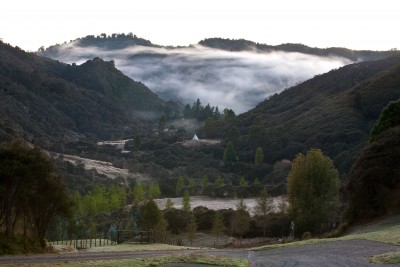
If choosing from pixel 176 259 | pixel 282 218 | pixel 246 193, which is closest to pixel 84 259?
pixel 176 259

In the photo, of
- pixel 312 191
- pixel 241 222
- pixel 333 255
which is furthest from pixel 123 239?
pixel 333 255

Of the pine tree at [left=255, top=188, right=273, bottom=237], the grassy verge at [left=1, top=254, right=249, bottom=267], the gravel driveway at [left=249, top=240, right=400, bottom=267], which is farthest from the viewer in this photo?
the pine tree at [left=255, top=188, right=273, bottom=237]

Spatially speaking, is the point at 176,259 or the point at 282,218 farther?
the point at 282,218

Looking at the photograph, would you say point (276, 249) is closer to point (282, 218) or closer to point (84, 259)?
point (84, 259)

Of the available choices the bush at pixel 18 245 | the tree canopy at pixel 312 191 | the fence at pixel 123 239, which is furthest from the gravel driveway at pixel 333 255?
the tree canopy at pixel 312 191

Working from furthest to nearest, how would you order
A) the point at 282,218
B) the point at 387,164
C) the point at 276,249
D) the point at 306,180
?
the point at 282,218
the point at 306,180
the point at 387,164
the point at 276,249

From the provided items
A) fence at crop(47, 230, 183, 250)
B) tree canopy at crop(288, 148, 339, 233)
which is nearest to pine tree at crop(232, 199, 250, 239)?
fence at crop(47, 230, 183, 250)

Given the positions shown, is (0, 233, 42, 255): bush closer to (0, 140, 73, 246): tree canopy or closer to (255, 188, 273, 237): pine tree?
(0, 140, 73, 246): tree canopy

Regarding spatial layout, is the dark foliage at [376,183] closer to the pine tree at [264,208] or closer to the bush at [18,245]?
the bush at [18,245]

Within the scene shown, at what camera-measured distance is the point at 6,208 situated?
128 feet

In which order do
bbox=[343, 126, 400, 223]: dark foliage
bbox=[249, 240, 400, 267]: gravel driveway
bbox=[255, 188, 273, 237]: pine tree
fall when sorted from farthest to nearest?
bbox=[255, 188, 273, 237]: pine tree
bbox=[343, 126, 400, 223]: dark foliage
bbox=[249, 240, 400, 267]: gravel driveway

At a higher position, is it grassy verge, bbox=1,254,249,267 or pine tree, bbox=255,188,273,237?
pine tree, bbox=255,188,273,237

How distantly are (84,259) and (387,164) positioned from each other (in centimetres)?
3881

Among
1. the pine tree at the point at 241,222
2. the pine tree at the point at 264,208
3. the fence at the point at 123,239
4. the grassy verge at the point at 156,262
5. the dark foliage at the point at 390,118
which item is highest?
the dark foliage at the point at 390,118
